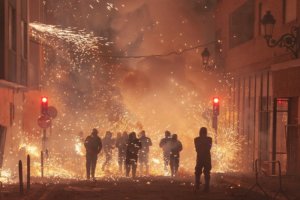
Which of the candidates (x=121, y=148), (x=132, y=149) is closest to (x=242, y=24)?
(x=121, y=148)

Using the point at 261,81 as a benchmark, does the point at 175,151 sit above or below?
below

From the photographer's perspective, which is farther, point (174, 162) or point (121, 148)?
point (121, 148)

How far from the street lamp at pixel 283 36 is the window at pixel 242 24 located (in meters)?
6.02

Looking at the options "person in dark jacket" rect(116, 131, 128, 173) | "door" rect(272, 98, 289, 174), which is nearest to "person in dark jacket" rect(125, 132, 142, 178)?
"person in dark jacket" rect(116, 131, 128, 173)

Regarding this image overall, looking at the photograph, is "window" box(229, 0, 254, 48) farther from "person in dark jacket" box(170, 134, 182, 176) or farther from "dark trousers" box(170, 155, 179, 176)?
"dark trousers" box(170, 155, 179, 176)

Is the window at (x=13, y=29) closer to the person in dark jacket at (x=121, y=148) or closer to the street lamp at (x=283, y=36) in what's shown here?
the person in dark jacket at (x=121, y=148)

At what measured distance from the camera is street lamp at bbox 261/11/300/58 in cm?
1474

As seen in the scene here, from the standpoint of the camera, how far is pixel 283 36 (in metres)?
14.7

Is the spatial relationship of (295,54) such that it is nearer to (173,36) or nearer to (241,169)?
(241,169)

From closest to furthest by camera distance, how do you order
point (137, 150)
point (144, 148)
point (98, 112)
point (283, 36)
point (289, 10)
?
point (283, 36) < point (289, 10) < point (137, 150) < point (144, 148) < point (98, 112)

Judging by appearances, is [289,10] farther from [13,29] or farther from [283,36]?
[13,29]

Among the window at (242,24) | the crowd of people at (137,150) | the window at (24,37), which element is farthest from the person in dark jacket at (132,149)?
the window at (242,24)

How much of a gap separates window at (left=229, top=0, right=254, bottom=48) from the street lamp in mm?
6020

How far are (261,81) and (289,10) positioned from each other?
11.7 ft
